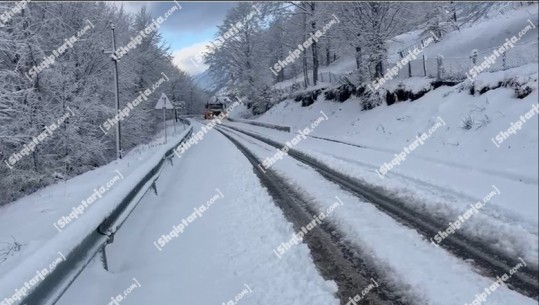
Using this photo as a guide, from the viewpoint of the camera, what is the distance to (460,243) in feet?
18.9

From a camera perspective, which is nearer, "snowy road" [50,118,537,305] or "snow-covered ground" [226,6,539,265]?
"snowy road" [50,118,537,305]

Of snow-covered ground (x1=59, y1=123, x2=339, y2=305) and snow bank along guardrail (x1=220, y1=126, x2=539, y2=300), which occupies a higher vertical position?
snow-covered ground (x1=59, y1=123, x2=339, y2=305)

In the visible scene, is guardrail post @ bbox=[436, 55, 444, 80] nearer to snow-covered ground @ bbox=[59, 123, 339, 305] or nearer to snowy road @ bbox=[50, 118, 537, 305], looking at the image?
snowy road @ bbox=[50, 118, 537, 305]

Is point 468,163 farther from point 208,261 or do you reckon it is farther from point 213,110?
point 213,110

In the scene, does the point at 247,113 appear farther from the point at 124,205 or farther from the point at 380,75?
the point at 124,205

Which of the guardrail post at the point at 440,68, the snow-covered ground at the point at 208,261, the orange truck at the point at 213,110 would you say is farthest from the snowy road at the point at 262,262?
the orange truck at the point at 213,110

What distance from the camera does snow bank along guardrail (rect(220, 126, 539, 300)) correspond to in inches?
179

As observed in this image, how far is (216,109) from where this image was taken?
244ft

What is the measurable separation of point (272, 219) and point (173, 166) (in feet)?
29.7

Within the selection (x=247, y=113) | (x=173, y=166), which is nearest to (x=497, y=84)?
(x=173, y=166)

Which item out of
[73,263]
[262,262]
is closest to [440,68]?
[262,262]

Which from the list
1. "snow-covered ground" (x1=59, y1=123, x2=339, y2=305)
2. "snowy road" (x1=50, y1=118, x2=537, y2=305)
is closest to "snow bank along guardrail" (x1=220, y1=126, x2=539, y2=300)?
"snowy road" (x1=50, y1=118, x2=537, y2=305)

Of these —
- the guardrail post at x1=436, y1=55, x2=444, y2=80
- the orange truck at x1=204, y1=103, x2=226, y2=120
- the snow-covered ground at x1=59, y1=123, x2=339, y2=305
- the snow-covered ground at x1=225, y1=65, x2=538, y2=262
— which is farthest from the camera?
the orange truck at x1=204, y1=103, x2=226, y2=120

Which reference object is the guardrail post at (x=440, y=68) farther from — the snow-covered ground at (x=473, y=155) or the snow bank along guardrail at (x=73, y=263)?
the snow bank along guardrail at (x=73, y=263)
